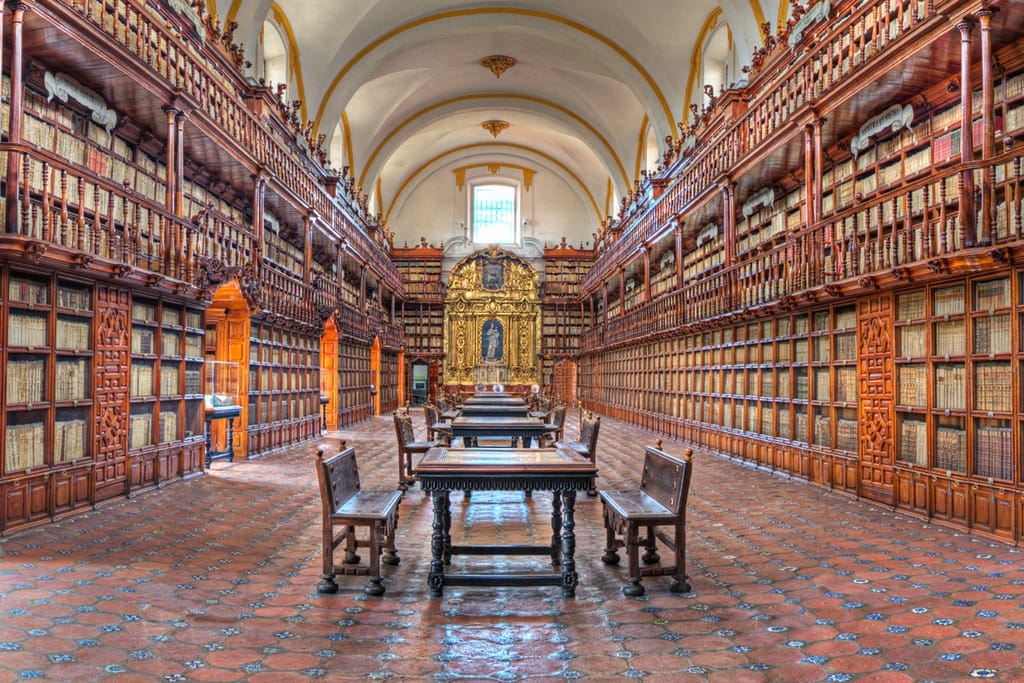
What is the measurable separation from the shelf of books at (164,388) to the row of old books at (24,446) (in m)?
1.31

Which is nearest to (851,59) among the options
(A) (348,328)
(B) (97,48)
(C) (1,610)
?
(B) (97,48)

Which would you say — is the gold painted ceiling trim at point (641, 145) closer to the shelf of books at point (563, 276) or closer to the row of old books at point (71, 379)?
the shelf of books at point (563, 276)

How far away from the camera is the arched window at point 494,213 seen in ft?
104

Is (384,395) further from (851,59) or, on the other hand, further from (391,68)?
(851,59)

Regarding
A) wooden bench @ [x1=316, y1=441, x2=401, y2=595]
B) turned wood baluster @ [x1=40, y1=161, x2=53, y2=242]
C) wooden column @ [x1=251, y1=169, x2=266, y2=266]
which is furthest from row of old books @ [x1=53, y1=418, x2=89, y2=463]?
wooden column @ [x1=251, y1=169, x2=266, y2=266]

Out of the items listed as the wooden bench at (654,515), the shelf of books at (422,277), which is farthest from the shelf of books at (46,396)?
the shelf of books at (422,277)

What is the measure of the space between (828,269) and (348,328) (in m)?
11.8

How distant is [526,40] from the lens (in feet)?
70.5

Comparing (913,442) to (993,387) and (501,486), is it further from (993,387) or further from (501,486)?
(501,486)

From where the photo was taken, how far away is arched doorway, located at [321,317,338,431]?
53.2ft

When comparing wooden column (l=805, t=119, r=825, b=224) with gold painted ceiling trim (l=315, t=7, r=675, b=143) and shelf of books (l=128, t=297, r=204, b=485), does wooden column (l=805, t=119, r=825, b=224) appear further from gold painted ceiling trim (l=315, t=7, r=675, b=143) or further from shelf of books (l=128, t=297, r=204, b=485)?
gold painted ceiling trim (l=315, t=7, r=675, b=143)

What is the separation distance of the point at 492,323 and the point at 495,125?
8.02m

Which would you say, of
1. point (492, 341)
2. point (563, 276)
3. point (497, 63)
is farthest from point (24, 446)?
point (563, 276)

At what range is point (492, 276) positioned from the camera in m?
29.8
